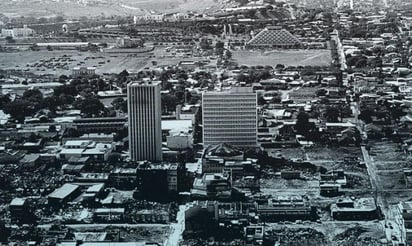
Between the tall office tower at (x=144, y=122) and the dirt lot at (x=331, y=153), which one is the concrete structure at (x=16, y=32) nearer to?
the tall office tower at (x=144, y=122)

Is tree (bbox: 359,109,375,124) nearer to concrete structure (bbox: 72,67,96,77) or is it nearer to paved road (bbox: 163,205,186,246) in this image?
paved road (bbox: 163,205,186,246)

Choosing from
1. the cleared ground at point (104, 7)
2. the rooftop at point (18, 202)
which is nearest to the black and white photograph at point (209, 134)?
the rooftop at point (18, 202)

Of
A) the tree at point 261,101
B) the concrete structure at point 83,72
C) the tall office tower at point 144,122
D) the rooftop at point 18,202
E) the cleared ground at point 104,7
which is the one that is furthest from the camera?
the cleared ground at point 104,7

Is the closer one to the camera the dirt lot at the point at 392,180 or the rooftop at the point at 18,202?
the rooftop at the point at 18,202

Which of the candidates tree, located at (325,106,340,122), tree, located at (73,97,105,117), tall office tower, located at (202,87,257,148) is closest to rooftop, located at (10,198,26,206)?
tall office tower, located at (202,87,257,148)

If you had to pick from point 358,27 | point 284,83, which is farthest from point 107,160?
point 358,27

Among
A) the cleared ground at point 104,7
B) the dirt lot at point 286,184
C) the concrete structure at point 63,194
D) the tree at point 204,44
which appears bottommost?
the dirt lot at point 286,184
